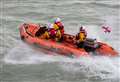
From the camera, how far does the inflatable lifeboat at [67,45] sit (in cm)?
1527

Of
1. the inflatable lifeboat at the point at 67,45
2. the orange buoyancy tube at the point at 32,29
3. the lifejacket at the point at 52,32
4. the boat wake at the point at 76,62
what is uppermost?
the lifejacket at the point at 52,32

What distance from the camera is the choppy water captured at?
1461 centimetres

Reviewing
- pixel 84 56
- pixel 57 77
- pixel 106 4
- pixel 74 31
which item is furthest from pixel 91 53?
pixel 106 4

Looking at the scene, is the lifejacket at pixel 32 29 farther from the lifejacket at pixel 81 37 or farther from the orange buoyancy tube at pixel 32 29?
the lifejacket at pixel 81 37

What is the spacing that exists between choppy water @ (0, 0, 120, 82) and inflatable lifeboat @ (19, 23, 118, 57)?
248mm

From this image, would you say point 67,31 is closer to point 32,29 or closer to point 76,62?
point 32,29

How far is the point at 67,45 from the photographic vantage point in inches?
620

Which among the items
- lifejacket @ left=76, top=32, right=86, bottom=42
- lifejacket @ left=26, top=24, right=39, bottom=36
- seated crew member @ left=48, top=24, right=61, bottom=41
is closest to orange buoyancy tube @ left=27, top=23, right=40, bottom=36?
lifejacket @ left=26, top=24, right=39, bottom=36

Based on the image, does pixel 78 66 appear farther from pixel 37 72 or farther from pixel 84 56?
pixel 37 72

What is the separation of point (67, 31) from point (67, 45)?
360cm

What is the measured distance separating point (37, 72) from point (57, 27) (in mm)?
2069

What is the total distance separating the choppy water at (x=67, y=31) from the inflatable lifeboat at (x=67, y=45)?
0.25m

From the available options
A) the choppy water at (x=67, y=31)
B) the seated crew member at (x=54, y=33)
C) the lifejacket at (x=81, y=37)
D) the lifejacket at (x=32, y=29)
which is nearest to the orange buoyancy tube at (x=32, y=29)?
the lifejacket at (x=32, y=29)

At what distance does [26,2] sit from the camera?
24.1m
